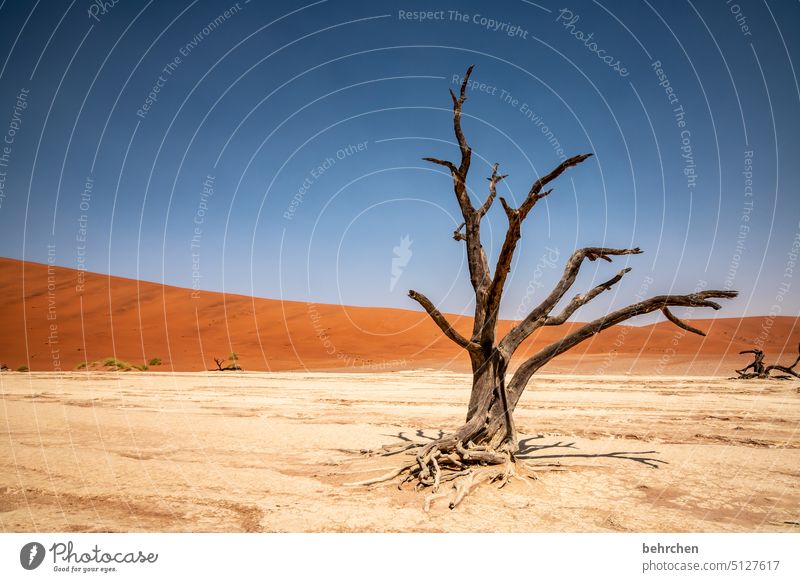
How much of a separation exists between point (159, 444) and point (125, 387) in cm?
1359

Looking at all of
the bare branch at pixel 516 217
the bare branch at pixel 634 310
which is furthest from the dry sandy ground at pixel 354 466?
the bare branch at pixel 516 217

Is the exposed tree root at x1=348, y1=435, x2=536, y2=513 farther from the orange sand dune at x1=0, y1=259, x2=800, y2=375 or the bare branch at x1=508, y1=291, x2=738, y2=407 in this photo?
the orange sand dune at x1=0, y1=259, x2=800, y2=375

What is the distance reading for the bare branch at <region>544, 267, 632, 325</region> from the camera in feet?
25.1

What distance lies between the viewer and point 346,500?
5.76 metres

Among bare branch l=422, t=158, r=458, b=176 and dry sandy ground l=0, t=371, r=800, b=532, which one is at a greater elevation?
bare branch l=422, t=158, r=458, b=176

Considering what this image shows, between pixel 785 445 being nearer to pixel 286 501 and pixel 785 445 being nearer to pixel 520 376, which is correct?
pixel 520 376

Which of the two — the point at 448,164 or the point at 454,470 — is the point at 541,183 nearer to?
the point at 448,164

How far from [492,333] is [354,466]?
3.21 metres

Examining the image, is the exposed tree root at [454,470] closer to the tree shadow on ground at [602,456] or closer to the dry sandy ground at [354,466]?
the dry sandy ground at [354,466]
